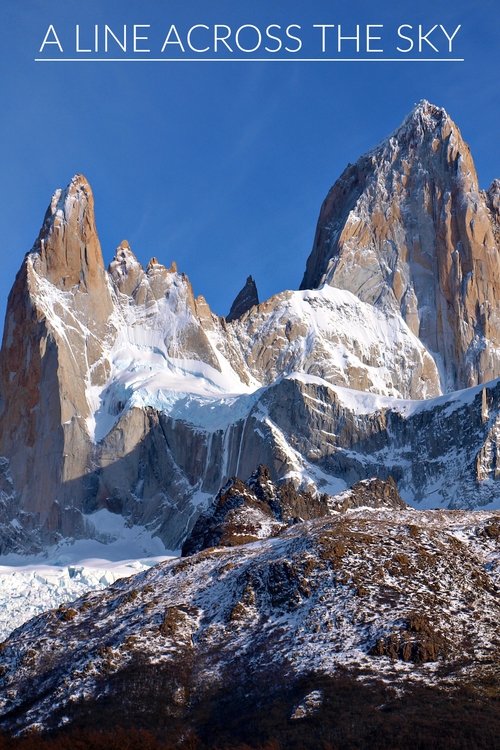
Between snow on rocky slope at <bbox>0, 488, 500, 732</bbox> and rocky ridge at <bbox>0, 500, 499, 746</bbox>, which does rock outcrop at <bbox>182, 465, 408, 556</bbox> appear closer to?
snow on rocky slope at <bbox>0, 488, 500, 732</bbox>

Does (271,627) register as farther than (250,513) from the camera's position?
No

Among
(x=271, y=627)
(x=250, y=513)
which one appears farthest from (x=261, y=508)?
(x=271, y=627)

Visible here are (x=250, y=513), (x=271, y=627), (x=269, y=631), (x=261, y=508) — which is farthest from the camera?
(x=261, y=508)

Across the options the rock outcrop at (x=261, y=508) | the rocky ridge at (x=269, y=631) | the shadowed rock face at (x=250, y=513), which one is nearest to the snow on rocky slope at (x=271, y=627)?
the rocky ridge at (x=269, y=631)

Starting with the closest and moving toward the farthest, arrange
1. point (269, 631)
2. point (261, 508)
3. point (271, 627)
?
point (269, 631)
point (271, 627)
point (261, 508)

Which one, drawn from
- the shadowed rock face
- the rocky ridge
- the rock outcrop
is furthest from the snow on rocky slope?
the shadowed rock face

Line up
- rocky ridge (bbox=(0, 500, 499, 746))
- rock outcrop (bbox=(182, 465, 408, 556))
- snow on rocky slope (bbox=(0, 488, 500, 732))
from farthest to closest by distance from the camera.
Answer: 1. rock outcrop (bbox=(182, 465, 408, 556))
2. snow on rocky slope (bbox=(0, 488, 500, 732))
3. rocky ridge (bbox=(0, 500, 499, 746))

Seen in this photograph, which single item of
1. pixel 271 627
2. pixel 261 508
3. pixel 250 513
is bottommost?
pixel 271 627

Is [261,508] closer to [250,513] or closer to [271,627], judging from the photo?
[250,513]

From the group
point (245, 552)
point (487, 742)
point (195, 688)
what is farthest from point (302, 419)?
point (487, 742)

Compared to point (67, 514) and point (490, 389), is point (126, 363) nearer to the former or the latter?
point (67, 514)

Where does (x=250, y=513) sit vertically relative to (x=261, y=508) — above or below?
below
